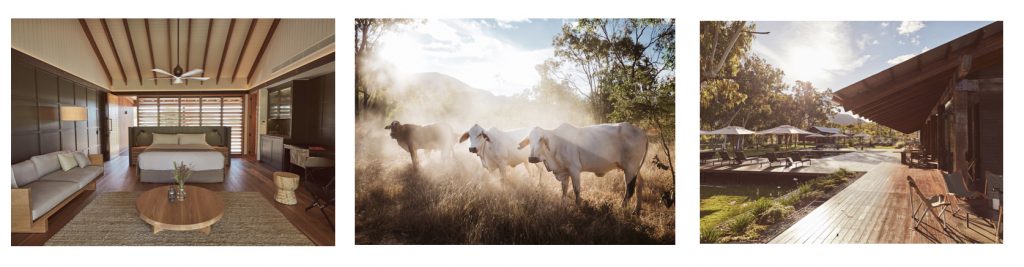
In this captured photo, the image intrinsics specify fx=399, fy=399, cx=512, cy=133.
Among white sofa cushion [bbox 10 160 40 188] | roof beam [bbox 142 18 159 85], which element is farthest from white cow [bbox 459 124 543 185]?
roof beam [bbox 142 18 159 85]

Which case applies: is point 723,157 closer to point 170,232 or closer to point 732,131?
point 732,131

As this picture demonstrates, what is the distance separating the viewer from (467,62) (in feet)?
10.4

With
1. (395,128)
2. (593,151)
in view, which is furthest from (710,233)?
(395,128)

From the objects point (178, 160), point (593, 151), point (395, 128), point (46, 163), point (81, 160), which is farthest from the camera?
point (178, 160)

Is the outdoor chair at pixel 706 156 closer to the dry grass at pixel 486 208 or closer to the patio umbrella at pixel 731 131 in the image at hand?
the patio umbrella at pixel 731 131

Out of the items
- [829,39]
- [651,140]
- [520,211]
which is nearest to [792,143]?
[829,39]

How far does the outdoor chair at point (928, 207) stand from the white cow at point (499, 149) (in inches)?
121

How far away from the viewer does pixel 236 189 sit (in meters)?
4.99

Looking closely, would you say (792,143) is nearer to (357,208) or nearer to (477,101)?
(477,101)

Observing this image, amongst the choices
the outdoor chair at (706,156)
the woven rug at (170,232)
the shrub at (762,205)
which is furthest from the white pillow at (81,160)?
the shrub at (762,205)

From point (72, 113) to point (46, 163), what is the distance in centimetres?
117

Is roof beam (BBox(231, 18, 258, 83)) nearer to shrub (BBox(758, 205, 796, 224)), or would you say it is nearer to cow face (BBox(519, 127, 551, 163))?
cow face (BBox(519, 127, 551, 163))

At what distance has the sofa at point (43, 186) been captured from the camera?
10.5ft

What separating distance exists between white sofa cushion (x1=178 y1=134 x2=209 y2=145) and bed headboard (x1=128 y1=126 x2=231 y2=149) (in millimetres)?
110
